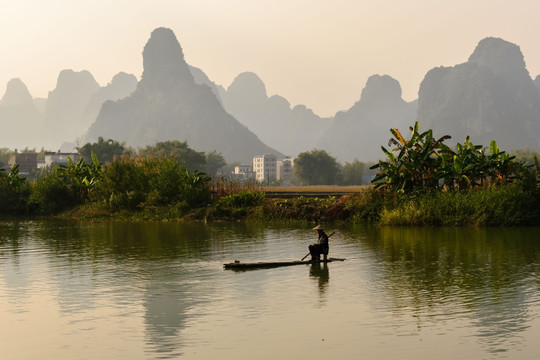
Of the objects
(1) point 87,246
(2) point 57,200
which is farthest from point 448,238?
(2) point 57,200

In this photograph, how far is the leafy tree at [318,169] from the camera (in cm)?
15588

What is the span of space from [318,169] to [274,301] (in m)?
140

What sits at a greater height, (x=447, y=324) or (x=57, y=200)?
(x=57, y=200)

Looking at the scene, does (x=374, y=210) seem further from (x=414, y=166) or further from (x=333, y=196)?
(x=333, y=196)

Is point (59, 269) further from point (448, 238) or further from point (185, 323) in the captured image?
point (448, 238)

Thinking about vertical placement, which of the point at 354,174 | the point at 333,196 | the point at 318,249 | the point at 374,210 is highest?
the point at 354,174

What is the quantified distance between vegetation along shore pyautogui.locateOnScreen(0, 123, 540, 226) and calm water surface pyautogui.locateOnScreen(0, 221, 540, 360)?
6.43m

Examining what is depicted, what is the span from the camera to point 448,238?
103 feet

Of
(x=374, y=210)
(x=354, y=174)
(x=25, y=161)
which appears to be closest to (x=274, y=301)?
(x=374, y=210)

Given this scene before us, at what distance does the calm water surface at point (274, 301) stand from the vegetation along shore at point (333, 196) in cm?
643

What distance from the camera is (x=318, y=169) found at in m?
156

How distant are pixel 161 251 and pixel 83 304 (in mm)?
11221

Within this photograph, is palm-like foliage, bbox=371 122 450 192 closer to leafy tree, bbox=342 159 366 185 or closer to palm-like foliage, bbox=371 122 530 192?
palm-like foliage, bbox=371 122 530 192

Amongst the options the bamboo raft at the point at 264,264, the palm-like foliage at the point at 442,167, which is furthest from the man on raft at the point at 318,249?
the palm-like foliage at the point at 442,167
